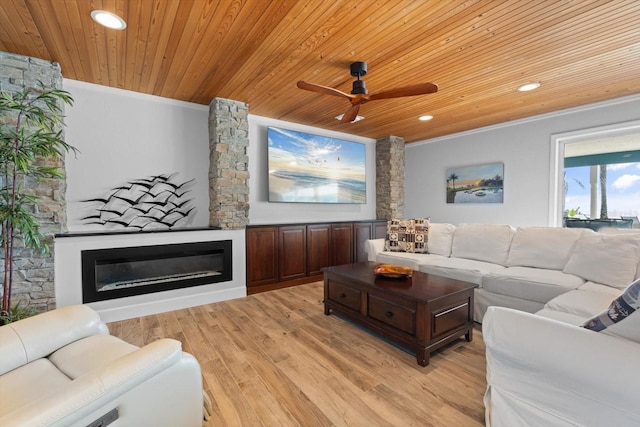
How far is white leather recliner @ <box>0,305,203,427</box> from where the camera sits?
858 mm

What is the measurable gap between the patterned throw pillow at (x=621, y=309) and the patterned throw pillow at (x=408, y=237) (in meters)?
2.86

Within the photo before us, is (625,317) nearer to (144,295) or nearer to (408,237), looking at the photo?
(408,237)

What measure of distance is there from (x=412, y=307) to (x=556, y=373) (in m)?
1.13

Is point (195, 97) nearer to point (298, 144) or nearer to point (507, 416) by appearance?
point (298, 144)

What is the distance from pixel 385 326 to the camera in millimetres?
2416

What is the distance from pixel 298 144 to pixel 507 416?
4.06 m

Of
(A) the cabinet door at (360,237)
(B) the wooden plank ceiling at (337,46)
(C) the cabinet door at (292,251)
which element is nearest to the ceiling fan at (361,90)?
(B) the wooden plank ceiling at (337,46)

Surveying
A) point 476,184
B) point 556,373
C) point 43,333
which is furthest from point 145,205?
point 476,184

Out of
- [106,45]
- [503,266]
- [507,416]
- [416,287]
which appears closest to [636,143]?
[503,266]

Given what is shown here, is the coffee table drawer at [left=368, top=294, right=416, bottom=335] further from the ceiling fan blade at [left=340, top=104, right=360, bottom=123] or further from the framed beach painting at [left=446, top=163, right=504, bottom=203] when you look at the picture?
the framed beach painting at [left=446, top=163, right=504, bottom=203]

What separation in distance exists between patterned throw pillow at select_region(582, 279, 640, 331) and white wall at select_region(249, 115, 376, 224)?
3.88 meters

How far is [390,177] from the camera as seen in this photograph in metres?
5.54

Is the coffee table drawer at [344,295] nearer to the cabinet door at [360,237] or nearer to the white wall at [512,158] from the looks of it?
the cabinet door at [360,237]

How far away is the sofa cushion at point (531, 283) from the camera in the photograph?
2471 mm
